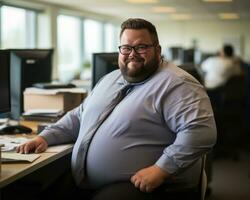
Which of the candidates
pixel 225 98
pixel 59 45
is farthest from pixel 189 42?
pixel 225 98

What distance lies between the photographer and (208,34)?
40.3 ft

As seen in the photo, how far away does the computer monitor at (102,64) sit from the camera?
125 inches

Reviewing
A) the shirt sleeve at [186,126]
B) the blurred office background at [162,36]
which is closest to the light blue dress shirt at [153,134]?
the shirt sleeve at [186,126]

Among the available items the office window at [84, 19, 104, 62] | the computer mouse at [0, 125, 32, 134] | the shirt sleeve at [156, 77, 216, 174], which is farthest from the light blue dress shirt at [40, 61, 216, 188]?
the office window at [84, 19, 104, 62]

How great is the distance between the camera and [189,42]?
12.3 metres

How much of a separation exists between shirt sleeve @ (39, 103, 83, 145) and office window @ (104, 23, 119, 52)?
934 cm

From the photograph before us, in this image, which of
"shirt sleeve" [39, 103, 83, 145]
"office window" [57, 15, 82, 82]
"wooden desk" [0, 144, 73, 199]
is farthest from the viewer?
"office window" [57, 15, 82, 82]

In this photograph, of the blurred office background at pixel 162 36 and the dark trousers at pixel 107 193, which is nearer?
the dark trousers at pixel 107 193

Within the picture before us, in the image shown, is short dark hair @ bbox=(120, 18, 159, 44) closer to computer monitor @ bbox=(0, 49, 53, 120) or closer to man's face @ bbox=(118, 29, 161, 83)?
man's face @ bbox=(118, 29, 161, 83)

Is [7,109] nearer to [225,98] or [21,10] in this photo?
[225,98]

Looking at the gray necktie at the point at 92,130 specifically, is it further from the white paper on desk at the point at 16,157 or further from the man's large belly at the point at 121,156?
the white paper on desk at the point at 16,157

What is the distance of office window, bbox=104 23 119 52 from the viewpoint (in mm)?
11875

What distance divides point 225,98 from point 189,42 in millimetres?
7105

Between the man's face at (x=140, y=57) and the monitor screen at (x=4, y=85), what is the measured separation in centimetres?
76
